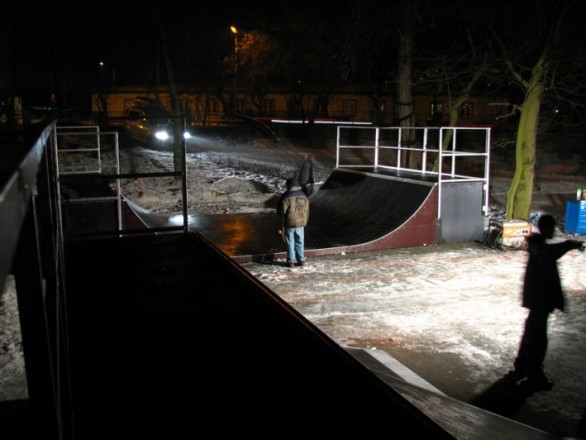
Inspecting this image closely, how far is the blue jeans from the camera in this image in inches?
440

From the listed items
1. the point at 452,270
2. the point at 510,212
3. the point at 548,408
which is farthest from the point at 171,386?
the point at 510,212

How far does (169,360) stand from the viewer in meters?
3.69

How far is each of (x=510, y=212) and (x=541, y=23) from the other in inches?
188

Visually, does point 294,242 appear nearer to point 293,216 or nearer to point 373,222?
point 293,216

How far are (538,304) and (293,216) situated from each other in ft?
18.3

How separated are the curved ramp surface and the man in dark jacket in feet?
2.32

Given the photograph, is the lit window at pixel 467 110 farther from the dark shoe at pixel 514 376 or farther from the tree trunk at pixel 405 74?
the dark shoe at pixel 514 376

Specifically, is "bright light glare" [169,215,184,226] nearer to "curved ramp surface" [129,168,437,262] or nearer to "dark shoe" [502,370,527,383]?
"curved ramp surface" [129,168,437,262]

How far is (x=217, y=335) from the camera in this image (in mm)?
3984

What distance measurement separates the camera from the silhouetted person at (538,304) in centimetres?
614

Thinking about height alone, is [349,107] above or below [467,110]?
above

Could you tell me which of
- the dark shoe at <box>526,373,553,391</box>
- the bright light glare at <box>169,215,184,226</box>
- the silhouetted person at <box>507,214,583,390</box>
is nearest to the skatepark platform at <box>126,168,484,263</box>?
the bright light glare at <box>169,215,184,226</box>

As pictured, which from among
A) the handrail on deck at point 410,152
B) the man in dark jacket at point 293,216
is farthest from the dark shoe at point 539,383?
the handrail on deck at point 410,152

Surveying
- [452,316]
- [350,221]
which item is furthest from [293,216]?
[350,221]
